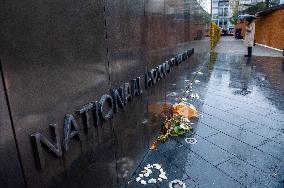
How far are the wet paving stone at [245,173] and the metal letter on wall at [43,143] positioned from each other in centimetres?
283

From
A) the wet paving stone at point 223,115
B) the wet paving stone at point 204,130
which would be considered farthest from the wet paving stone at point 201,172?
the wet paving stone at point 223,115

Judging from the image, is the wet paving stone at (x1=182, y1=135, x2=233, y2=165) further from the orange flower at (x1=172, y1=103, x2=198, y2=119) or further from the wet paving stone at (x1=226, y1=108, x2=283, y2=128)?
the wet paving stone at (x1=226, y1=108, x2=283, y2=128)

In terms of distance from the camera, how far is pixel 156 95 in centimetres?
526

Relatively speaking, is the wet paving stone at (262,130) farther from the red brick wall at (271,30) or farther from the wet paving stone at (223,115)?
the red brick wall at (271,30)

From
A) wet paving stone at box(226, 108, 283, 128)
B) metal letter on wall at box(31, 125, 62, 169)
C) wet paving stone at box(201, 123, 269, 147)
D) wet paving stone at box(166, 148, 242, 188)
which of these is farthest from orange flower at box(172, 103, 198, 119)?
metal letter on wall at box(31, 125, 62, 169)

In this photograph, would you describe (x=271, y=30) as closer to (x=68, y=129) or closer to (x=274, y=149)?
(x=274, y=149)

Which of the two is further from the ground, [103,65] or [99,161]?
[103,65]

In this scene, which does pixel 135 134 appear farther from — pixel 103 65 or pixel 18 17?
pixel 18 17

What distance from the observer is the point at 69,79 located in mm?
2330

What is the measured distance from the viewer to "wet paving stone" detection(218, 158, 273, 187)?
371 centimetres

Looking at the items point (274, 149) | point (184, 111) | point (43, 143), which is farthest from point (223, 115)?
point (43, 143)

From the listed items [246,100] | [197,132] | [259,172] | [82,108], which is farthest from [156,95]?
[246,100]

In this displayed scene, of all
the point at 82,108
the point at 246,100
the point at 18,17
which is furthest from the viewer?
the point at 246,100

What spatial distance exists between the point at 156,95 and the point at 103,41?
8.36 feet
